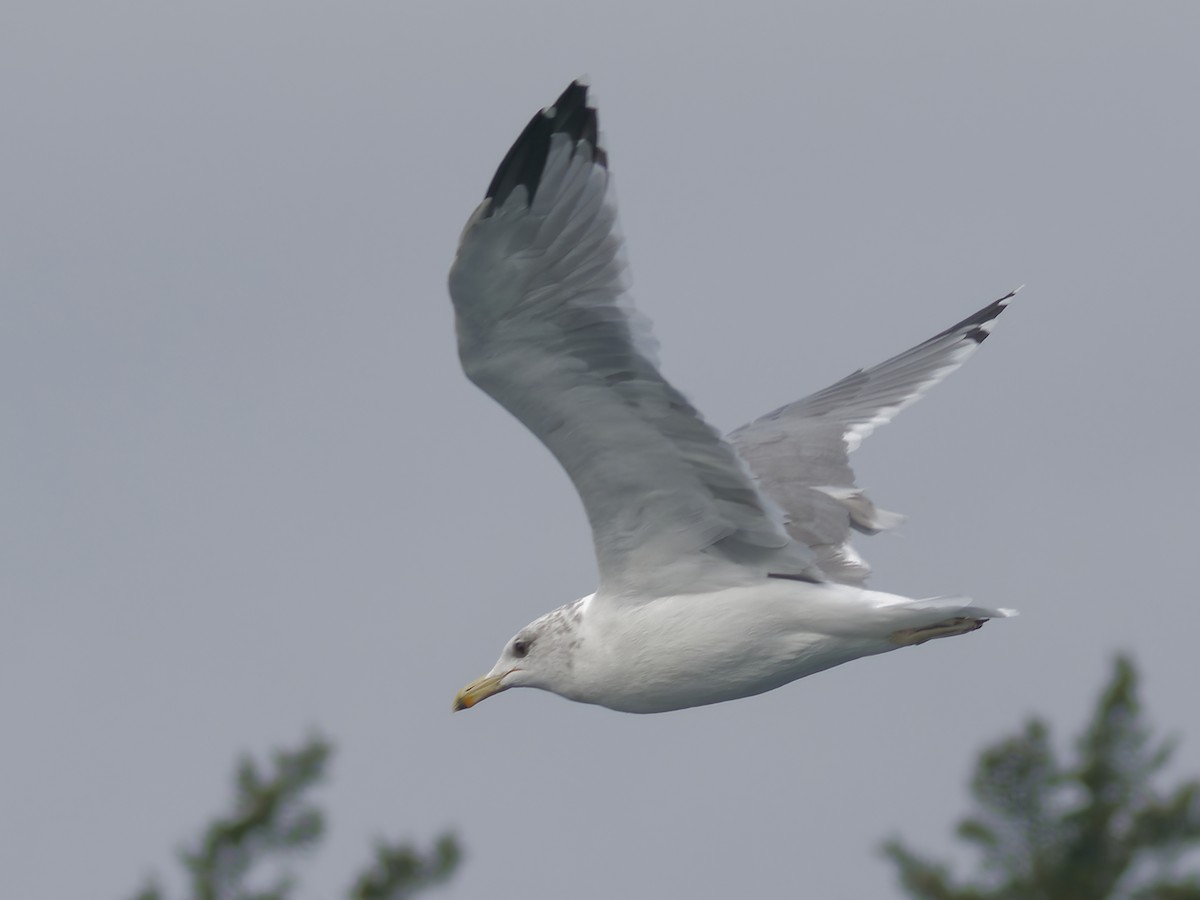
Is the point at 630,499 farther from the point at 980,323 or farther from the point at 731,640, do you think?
the point at 980,323

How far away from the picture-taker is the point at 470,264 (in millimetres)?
5781

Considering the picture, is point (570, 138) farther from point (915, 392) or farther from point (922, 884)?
point (915, 392)

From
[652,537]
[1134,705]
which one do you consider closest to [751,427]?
[652,537]

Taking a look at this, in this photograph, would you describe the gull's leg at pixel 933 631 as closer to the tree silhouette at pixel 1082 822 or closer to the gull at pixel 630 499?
the gull at pixel 630 499

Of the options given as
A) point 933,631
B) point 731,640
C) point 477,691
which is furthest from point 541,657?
point 933,631

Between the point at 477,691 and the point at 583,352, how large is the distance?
2535mm

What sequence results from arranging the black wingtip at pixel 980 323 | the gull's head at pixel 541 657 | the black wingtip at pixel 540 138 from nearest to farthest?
1. the black wingtip at pixel 540 138
2. the gull's head at pixel 541 657
3. the black wingtip at pixel 980 323

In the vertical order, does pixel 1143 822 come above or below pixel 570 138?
below

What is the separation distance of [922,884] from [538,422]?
12.3 feet

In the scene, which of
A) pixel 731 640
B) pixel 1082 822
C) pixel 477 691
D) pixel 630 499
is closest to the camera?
pixel 1082 822

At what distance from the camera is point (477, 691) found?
8062 mm

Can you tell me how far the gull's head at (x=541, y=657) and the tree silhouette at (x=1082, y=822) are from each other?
454 cm

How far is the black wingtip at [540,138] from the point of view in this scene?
5.72 meters

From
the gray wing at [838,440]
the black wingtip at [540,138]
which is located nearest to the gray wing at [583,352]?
the black wingtip at [540,138]
